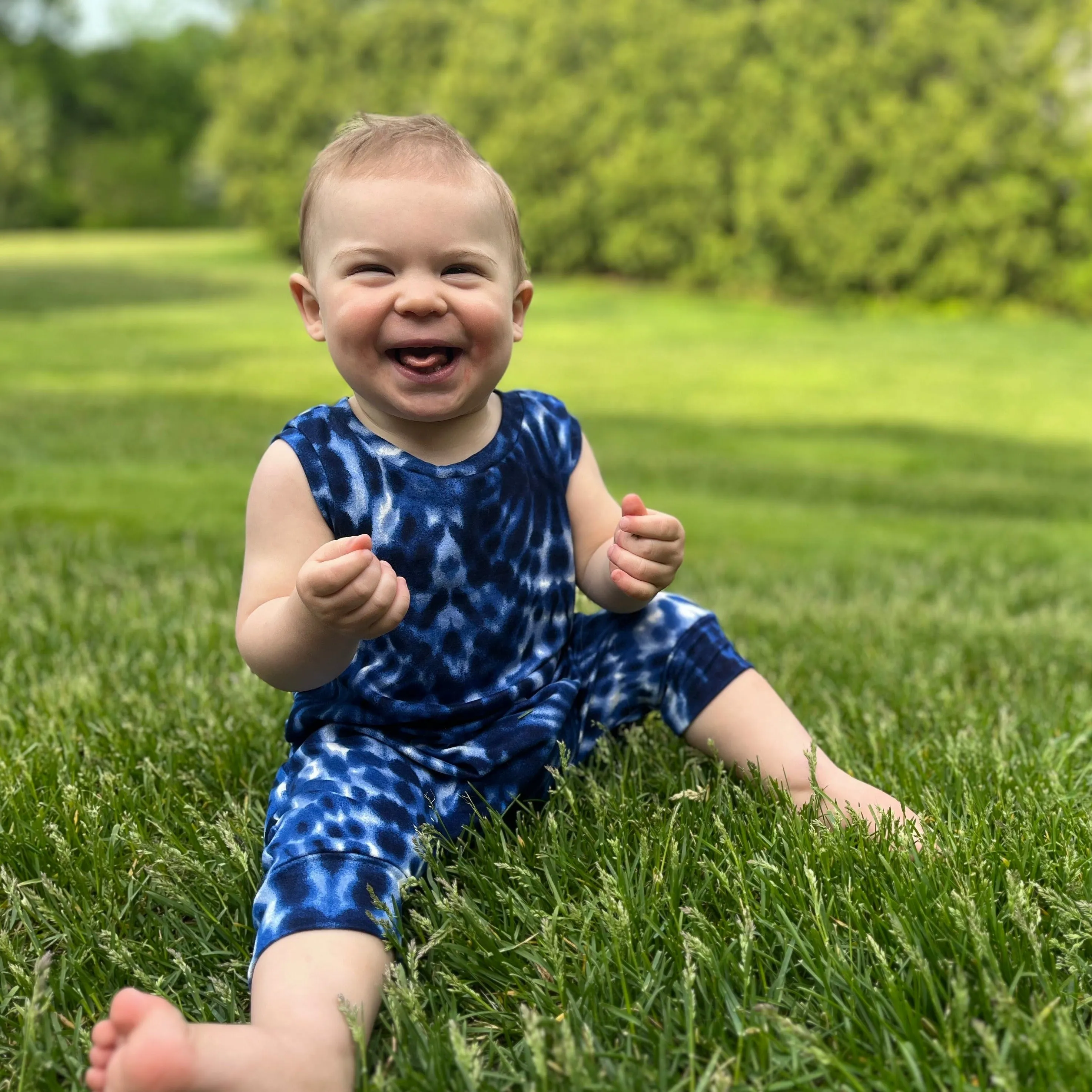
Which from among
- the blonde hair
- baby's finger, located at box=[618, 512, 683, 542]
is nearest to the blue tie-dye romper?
baby's finger, located at box=[618, 512, 683, 542]

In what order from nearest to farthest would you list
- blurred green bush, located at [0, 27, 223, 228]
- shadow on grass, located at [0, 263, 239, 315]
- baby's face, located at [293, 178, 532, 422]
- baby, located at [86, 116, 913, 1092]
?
1. baby, located at [86, 116, 913, 1092]
2. baby's face, located at [293, 178, 532, 422]
3. shadow on grass, located at [0, 263, 239, 315]
4. blurred green bush, located at [0, 27, 223, 228]

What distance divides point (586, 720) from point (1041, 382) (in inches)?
564

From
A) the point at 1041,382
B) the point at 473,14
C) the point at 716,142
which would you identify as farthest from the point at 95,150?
the point at 1041,382

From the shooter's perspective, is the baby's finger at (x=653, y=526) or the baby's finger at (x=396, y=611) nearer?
the baby's finger at (x=396, y=611)

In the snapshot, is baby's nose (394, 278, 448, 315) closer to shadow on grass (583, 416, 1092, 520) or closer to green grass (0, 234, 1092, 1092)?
green grass (0, 234, 1092, 1092)

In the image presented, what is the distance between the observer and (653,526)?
86.6 inches

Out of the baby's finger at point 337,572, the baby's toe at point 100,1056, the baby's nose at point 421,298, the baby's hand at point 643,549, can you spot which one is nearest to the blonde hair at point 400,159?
the baby's nose at point 421,298

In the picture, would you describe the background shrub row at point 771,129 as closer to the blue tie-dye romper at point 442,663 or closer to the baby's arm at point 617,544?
the baby's arm at point 617,544

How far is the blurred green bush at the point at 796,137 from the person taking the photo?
20625 mm

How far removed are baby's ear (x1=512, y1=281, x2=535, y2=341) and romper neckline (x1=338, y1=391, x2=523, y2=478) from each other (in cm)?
18

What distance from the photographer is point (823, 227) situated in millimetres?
A: 22469

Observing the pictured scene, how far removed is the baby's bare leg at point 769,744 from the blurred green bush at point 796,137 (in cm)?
1988

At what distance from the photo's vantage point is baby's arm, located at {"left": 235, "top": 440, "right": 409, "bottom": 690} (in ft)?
6.13

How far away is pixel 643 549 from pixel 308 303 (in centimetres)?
75
